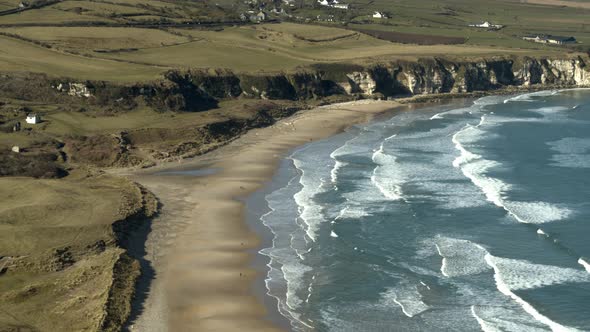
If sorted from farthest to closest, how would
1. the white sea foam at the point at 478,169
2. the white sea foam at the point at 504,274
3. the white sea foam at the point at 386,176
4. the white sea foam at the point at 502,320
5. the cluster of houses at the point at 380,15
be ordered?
the cluster of houses at the point at 380,15, the white sea foam at the point at 386,176, the white sea foam at the point at 478,169, the white sea foam at the point at 504,274, the white sea foam at the point at 502,320

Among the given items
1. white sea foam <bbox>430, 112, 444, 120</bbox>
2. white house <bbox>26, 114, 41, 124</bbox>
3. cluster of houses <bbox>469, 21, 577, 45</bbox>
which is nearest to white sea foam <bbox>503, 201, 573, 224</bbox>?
white house <bbox>26, 114, 41, 124</bbox>

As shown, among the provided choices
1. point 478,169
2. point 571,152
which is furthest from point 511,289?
point 571,152

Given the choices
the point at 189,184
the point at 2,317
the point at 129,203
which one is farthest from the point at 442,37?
the point at 2,317

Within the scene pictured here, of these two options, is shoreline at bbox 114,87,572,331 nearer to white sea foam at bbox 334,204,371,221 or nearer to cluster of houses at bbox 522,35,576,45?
white sea foam at bbox 334,204,371,221

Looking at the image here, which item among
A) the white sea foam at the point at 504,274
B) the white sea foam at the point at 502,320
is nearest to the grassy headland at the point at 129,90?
the white sea foam at the point at 502,320

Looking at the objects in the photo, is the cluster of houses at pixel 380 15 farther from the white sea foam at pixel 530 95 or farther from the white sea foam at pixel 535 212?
the white sea foam at pixel 535 212

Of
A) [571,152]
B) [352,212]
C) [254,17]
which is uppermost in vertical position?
[254,17]

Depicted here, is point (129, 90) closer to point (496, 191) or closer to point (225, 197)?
point (225, 197)
